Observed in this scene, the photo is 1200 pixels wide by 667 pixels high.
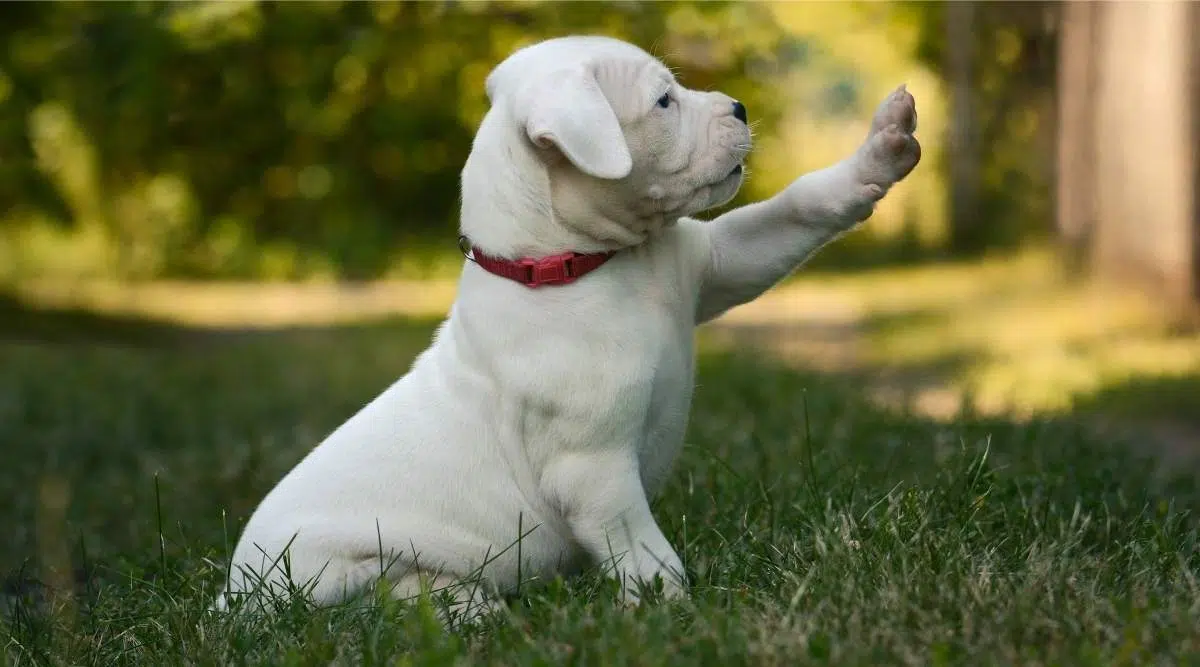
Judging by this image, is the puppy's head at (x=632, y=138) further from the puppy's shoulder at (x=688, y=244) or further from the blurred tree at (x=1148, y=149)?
the blurred tree at (x=1148, y=149)

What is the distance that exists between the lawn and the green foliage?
1.29 m

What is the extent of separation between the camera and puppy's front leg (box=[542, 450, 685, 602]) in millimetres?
2834

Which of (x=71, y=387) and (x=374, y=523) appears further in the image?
(x=71, y=387)

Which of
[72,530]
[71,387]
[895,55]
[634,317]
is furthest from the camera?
[895,55]

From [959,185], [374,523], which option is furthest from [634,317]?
[959,185]

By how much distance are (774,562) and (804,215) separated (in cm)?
77

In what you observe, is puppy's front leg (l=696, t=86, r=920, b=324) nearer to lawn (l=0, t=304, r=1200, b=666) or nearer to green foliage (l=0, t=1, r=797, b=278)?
lawn (l=0, t=304, r=1200, b=666)

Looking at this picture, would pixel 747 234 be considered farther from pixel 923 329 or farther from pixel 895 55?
pixel 895 55

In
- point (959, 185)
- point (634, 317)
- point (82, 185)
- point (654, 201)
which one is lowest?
point (959, 185)

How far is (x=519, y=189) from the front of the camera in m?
2.92

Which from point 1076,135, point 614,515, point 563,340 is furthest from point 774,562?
point 1076,135

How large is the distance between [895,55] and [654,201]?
17.6 metres

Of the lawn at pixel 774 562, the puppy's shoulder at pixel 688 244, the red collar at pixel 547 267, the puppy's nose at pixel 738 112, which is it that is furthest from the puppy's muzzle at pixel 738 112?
the lawn at pixel 774 562

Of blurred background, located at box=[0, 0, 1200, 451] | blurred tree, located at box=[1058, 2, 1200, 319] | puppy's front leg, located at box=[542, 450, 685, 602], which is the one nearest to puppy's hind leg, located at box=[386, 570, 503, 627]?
puppy's front leg, located at box=[542, 450, 685, 602]
